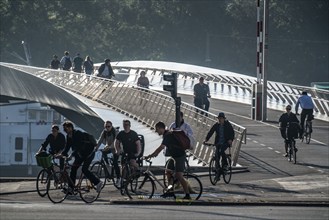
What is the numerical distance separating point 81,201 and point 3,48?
86.9 metres

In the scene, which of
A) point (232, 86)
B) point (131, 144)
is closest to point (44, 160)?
point (131, 144)

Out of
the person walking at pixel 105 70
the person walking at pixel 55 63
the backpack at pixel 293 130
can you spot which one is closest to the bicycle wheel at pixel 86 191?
the backpack at pixel 293 130

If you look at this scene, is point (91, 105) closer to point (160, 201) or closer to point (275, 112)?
point (275, 112)

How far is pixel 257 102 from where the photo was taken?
137 feet

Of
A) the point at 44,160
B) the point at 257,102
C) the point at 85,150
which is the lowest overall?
the point at 44,160

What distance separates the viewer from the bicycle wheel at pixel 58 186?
72.0 ft

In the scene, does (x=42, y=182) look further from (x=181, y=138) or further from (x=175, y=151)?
(x=181, y=138)

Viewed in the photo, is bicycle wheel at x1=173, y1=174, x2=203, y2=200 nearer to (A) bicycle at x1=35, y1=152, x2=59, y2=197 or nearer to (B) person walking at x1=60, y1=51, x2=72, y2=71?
(A) bicycle at x1=35, y1=152, x2=59, y2=197

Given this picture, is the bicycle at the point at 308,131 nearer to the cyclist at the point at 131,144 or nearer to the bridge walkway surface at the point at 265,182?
the bridge walkway surface at the point at 265,182

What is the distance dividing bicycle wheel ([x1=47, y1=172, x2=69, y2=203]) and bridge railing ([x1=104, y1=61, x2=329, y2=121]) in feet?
68.9

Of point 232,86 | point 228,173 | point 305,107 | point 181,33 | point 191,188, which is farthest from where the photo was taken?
point 181,33

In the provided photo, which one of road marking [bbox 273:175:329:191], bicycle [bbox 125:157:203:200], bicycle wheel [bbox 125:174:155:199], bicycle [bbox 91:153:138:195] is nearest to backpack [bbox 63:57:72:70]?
road marking [bbox 273:175:329:191]

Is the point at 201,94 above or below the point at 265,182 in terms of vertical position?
above

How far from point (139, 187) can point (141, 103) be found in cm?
1639
